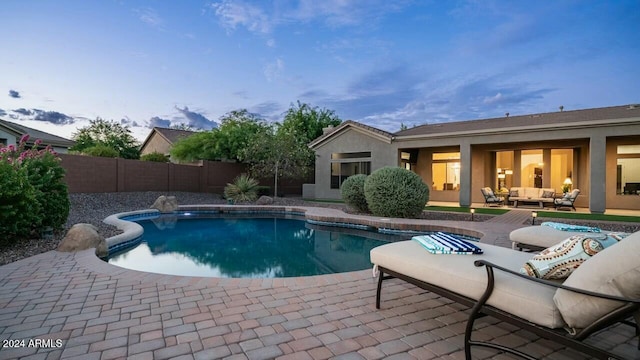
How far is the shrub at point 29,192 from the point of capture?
18.0ft

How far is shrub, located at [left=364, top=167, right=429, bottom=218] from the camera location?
10.5 metres

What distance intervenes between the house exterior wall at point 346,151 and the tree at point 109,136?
2196cm

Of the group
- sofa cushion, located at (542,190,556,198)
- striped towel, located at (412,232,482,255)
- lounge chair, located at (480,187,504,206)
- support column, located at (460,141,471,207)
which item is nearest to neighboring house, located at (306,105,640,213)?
support column, located at (460,141,471,207)

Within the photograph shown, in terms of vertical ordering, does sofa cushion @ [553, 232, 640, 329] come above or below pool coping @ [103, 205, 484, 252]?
above

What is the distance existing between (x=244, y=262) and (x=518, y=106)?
2543 centimetres

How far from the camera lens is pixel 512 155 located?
16031mm

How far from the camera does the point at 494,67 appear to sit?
1719cm

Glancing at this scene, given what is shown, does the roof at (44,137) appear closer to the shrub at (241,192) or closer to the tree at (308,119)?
the shrub at (241,192)

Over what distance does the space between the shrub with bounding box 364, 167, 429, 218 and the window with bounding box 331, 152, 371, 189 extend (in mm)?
6468

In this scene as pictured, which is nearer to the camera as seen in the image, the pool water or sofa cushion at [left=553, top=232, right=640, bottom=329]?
sofa cushion at [left=553, top=232, right=640, bottom=329]

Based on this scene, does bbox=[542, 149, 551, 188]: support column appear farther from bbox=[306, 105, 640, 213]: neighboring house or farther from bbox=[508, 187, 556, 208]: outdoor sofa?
bbox=[508, 187, 556, 208]: outdoor sofa

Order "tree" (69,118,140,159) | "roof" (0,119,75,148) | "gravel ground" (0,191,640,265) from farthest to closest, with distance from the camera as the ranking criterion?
"tree" (69,118,140,159) < "roof" (0,119,75,148) < "gravel ground" (0,191,640,265)

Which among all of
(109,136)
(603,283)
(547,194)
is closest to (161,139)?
(109,136)

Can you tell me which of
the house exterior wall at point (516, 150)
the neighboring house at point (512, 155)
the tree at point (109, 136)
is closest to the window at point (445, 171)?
the neighboring house at point (512, 155)
